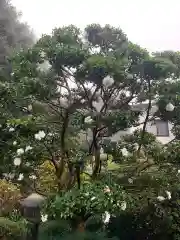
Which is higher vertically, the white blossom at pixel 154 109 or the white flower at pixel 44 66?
the white flower at pixel 44 66

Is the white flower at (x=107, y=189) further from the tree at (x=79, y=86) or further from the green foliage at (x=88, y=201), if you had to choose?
the tree at (x=79, y=86)

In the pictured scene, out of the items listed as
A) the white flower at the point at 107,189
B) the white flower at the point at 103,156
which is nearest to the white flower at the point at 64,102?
the white flower at the point at 103,156

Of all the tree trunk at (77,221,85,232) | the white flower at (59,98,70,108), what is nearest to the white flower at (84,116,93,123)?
the white flower at (59,98,70,108)

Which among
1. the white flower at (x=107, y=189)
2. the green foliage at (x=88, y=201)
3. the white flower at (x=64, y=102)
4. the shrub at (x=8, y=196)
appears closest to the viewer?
the green foliage at (x=88, y=201)

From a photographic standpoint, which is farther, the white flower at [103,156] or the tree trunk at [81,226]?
the white flower at [103,156]

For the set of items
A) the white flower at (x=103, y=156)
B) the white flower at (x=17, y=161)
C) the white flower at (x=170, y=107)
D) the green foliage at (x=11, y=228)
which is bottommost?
the green foliage at (x=11, y=228)

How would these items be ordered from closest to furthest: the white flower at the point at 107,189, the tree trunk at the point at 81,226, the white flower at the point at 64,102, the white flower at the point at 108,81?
the white flower at the point at 107,189
the white flower at the point at 108,81
the tree trunk at the point at 81,226
the white flower at the point at 64,102

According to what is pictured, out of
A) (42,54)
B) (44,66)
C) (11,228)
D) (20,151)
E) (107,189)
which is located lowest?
(11,228)

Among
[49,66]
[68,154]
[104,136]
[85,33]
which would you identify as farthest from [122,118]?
[85,33]

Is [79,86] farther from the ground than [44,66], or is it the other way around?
[44,66]

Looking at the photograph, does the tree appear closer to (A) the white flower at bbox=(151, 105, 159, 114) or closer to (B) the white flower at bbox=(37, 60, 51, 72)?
(B) the white flower at bbox=(37, 60, 51, 72)

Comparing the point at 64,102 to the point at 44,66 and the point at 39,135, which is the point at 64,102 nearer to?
the point at 44,66

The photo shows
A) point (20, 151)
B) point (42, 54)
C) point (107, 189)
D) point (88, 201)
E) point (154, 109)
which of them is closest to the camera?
point (88, 201)

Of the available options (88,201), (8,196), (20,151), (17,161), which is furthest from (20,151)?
(8,196)
